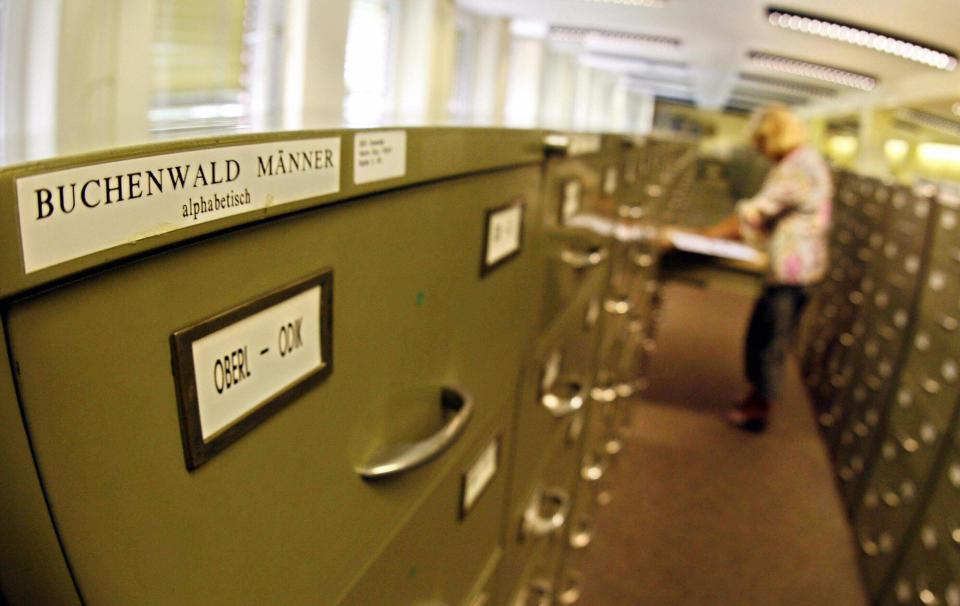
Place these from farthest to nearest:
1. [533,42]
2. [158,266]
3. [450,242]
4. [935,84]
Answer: [533,42] < [935,84] < [450,242] < [158,266]

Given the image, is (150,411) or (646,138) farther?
(646,138)

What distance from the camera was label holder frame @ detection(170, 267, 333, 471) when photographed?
0.31 m

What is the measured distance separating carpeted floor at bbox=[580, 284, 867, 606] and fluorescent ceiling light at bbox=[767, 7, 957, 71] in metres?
2.85

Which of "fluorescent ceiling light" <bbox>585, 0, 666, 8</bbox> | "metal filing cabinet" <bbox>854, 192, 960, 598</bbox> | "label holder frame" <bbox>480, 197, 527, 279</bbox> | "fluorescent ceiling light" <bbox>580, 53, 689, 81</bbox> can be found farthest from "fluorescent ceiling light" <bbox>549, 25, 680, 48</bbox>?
"label holder frame" <bbox>480, 197, 527, 279</bbox>

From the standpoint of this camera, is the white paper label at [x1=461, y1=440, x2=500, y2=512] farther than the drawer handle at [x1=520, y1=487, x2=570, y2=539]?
No

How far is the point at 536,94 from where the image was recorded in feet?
30.8

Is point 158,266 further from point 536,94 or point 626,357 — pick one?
point 536,94

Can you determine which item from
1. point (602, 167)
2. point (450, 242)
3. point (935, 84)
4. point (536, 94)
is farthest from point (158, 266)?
point (536, 94)

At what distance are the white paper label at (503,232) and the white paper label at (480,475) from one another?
0.24 m

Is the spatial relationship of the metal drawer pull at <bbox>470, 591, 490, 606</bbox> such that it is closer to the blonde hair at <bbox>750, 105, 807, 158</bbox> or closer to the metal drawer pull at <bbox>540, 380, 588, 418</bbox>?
the metal drawer pull at <bbox>540, 380, 588, 418</bbox>

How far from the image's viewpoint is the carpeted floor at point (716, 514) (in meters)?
2.44

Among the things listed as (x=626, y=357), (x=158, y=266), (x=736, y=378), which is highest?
(x=158, y=266)

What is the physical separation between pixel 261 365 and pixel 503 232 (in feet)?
1.43

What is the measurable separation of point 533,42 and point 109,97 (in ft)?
25.9
